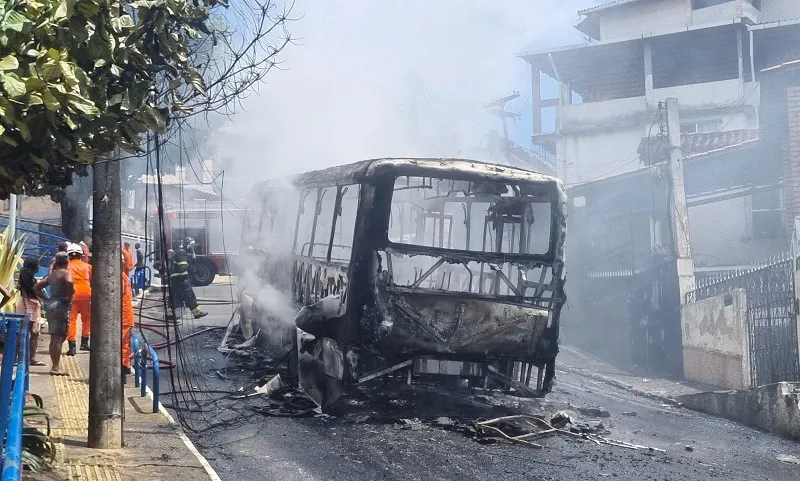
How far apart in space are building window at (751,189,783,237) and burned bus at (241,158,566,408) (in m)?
14.1

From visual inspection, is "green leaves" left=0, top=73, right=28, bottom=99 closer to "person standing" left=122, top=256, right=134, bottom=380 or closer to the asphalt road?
the asphalt road

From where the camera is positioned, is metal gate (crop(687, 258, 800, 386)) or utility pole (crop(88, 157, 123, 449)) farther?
metal gate (crop(687, 258, 800, 386))

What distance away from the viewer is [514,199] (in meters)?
9.68

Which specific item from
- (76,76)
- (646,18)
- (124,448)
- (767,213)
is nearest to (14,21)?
(76,76)

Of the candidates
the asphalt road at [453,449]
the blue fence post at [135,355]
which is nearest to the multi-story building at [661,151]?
the asphalt road at [453,449]

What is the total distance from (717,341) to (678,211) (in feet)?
12.6

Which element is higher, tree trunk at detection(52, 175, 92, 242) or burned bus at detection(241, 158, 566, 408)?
tree trunk at detection(52, 175, 92, 242)

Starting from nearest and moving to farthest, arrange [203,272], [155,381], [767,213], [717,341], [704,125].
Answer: [155,381]
[717,341]
[767,213]
[203,272]
[704,125]

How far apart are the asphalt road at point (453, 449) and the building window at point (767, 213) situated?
12.5m

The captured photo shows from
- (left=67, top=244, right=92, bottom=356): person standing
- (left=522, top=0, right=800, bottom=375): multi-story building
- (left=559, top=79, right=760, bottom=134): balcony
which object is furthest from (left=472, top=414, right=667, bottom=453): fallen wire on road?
(left=559, top=79, right=760, bottom=134): balcony

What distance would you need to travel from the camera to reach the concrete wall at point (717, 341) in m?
12.9

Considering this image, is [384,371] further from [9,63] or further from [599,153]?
[599,153]

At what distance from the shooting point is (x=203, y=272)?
26875 mm

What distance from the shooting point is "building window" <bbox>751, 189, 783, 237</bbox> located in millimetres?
21656
